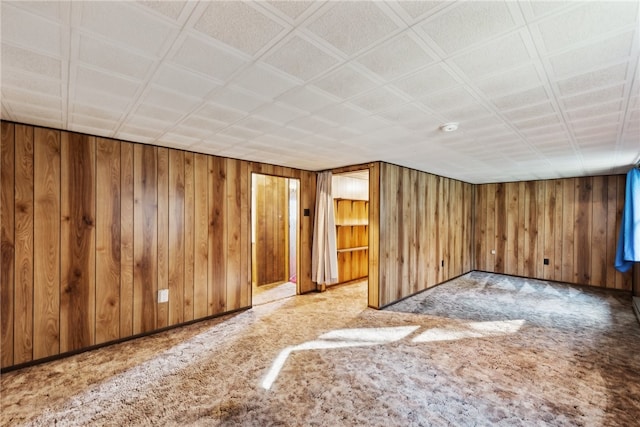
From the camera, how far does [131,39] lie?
1.25 m

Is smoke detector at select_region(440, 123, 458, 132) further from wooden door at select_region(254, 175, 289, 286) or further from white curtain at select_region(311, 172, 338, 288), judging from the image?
wooden door at select_region(254, 175, 289, 286)

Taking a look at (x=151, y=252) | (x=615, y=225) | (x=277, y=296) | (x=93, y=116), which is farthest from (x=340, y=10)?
(x=615, y=225)

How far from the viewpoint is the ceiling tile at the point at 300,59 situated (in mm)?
1296

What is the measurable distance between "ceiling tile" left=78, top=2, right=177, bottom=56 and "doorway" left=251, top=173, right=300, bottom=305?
3.96 meters

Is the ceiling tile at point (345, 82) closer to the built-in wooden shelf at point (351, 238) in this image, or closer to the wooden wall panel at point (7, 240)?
the wooden wall panel at point (7, 240)

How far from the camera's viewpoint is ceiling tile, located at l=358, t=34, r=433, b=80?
129cm

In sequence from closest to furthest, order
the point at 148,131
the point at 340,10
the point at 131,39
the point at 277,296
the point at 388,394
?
the point at 340,10
the point at 131,39
the point at 388,394
the point at 148,131
the point at 277,296

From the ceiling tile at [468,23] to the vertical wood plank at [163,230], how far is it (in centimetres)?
303

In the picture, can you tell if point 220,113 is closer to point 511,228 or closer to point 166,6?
point 166,6

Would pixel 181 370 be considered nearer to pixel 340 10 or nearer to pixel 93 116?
pixel 93 116

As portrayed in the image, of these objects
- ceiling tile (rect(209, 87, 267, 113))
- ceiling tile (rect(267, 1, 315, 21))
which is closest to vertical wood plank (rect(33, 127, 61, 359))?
ceiling tile (rect(209, 87, 267, 113))

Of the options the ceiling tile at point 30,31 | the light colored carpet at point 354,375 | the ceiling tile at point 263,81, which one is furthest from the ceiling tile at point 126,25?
the light colored carpet at point 354,375

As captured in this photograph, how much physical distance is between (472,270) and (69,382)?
7.20 metres

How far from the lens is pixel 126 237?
298 centimetres
